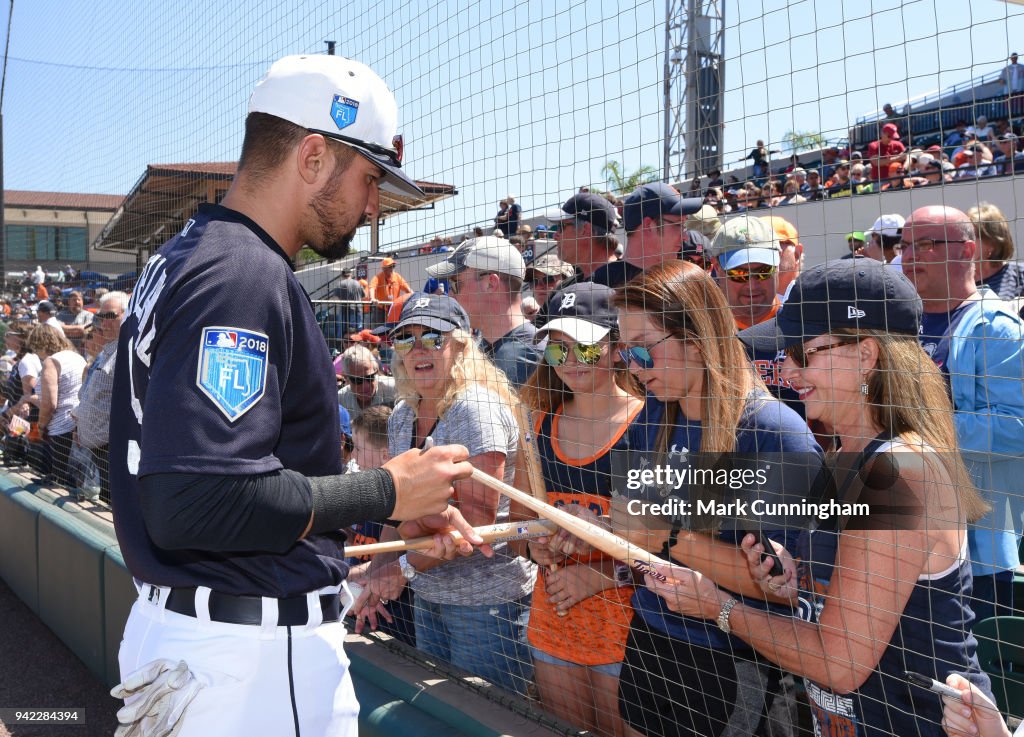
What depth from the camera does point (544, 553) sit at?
2.45 meters

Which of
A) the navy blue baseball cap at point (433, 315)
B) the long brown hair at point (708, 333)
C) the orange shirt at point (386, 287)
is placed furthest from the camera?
the orange shirt at point (386, 287)

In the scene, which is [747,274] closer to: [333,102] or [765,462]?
[765,462]

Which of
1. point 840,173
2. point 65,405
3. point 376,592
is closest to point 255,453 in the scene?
point 376,592

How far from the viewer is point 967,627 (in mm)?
1716

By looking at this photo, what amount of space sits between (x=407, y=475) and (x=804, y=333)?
1.02 meters

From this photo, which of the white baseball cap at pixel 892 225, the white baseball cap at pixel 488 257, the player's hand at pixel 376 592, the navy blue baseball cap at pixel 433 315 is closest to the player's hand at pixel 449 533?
the player's hand at pixel 376 592

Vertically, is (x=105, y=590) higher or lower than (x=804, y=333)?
lower

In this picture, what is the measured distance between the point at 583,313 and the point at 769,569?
0.99 metres

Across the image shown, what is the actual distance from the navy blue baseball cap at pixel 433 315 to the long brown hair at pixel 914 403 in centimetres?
142

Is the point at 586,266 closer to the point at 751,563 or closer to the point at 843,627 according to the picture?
the point at 751,563

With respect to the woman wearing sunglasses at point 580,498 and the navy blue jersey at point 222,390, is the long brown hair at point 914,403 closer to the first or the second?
the woman wearing sunglasses at point 580,498

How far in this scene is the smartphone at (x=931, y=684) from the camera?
61.4 inches

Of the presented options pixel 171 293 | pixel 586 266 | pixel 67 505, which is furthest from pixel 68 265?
pixel 171 293

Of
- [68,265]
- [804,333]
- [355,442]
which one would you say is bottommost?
[355,442]
